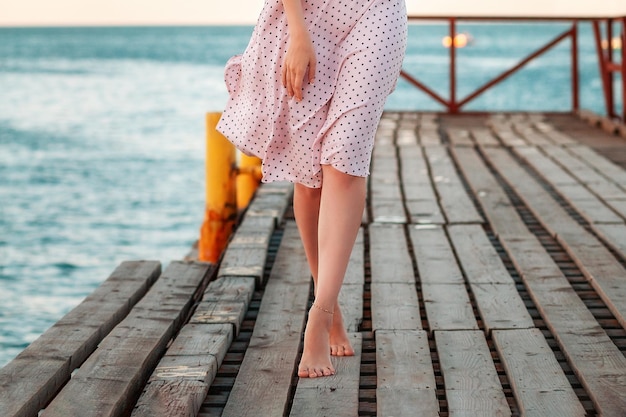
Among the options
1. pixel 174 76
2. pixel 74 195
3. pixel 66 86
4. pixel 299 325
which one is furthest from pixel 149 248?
pixel 174 76

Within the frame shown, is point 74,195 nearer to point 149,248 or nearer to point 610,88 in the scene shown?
point 149,248

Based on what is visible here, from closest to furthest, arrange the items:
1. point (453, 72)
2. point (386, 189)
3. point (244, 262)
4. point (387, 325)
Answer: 1. point (387, 325)
2. point (244, 262)
3. point (386, 189)
4. point (453, 72)

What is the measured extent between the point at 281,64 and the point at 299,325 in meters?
0.84

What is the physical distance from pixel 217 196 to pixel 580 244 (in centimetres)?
217

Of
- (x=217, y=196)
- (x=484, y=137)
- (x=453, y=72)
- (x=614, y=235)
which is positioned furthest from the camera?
(x=453, y=72)

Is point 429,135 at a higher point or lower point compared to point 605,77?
lower

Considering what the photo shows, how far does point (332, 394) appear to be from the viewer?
2.51 m

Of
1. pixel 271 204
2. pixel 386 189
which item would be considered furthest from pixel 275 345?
pixel 386 189

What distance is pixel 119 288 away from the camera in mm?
3633

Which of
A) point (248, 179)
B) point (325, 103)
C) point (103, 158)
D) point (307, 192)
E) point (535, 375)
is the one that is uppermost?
point (325, 103)

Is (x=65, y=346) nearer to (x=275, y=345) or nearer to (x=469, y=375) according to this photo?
(x=275, y=345)

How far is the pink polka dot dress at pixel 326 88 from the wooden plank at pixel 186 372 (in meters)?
0.49

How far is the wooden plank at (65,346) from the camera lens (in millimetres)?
2473

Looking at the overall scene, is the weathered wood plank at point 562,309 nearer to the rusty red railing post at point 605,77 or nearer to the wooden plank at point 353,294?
the wooden plank at point 353,294
